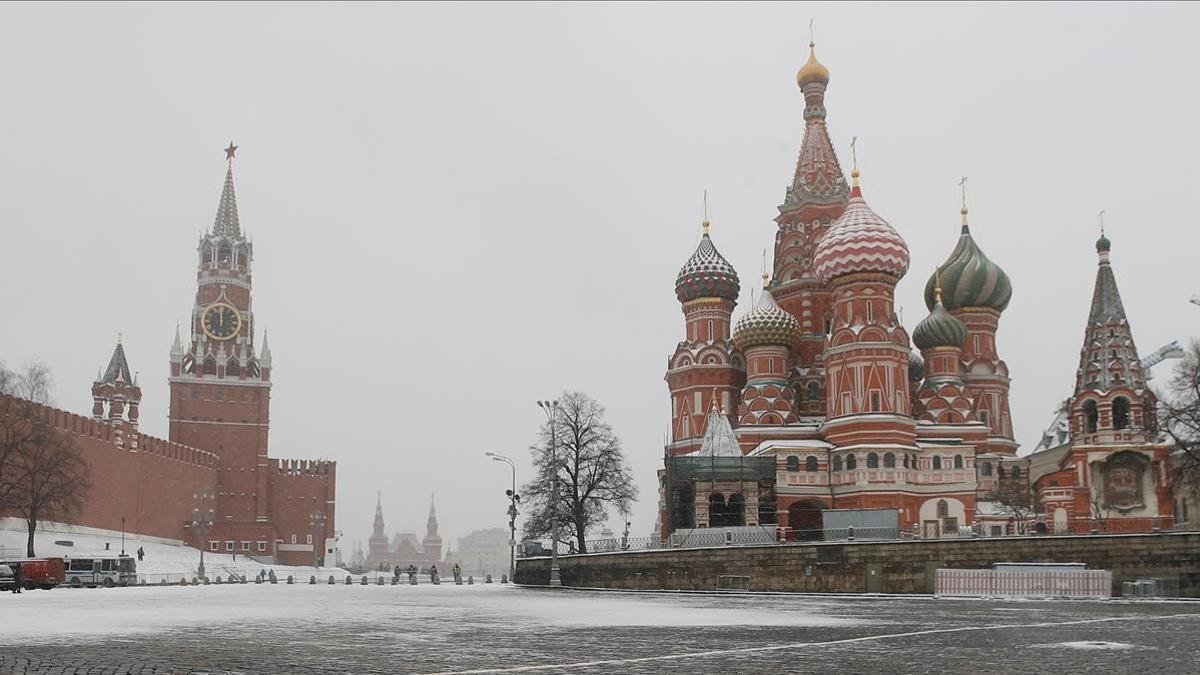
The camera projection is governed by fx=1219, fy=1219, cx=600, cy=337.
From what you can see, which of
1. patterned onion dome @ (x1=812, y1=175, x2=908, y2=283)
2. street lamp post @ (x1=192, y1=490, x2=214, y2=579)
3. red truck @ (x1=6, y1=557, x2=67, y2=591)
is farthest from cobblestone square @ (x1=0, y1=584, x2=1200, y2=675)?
street lamp post @ (x1=192, y1=490, x2=214, y2=579)

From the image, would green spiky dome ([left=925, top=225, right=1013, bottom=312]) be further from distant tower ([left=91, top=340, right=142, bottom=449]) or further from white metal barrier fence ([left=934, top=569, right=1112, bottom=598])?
distant tower ([left=91, top=340, right=142, bottom=449])

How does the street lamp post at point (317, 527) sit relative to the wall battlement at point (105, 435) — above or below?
below

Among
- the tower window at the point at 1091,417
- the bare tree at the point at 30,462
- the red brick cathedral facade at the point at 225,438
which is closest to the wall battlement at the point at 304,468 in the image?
the red brick cathedral facade at the point at 225,438

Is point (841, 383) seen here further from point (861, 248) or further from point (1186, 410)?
point (1186, 410)

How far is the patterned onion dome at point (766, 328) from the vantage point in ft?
196

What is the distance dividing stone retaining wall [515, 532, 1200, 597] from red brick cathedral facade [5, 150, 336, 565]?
5284 cm

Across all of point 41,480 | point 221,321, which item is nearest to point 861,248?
point 41,480

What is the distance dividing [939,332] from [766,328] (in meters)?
9.02

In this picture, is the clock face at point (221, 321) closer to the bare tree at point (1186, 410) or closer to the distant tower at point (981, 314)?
the distant tower at point (981, 314)

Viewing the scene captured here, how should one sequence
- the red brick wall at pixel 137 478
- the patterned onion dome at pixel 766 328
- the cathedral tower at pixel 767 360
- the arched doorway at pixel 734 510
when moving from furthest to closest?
1. the red brick wall at pixel 137 478
2. the patterned onion dome at pixel 766 328
3. the cathedral tower at pixel 767 360
4. the arched doorway at pixel 734 510

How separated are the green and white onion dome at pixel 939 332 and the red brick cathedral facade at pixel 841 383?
0.29 feet

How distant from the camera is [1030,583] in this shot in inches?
1271

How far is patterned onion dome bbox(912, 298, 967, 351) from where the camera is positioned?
201ft

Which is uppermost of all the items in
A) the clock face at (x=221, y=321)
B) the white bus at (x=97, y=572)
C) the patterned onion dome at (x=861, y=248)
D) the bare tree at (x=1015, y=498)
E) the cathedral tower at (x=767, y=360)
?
the clock face at (x=221, y=321)
